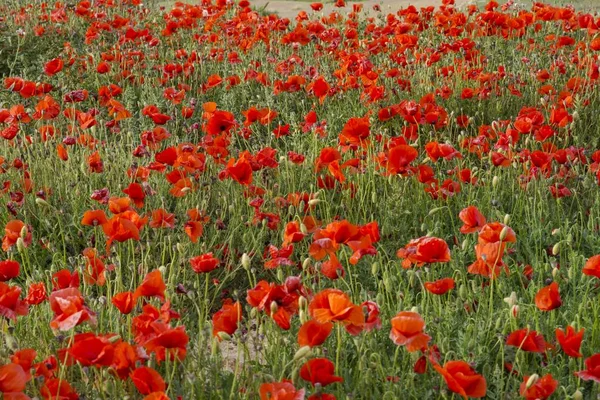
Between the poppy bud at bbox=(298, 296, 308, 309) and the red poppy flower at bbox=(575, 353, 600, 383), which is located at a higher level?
the poppy bud at bbox=(298, 296, 308, 309)

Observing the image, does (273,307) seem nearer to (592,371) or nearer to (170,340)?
(170,340)

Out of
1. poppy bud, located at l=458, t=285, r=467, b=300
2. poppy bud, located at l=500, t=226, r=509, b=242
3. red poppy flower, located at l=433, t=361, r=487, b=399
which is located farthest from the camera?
poppy bud, located at l=458, t=285, r=467, b=300

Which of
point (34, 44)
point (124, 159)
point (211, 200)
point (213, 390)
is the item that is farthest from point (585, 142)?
point (34, 44)

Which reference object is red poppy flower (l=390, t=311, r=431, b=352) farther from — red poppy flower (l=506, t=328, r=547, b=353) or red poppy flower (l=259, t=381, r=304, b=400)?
red poppy flower (l=506, t=328, r=547, b=353)

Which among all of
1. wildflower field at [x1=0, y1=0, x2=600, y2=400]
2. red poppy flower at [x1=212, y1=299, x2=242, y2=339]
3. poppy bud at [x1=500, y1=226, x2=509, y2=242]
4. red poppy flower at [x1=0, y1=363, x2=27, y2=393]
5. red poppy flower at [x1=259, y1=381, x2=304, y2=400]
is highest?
poppy bud at [x1=500, y1=226, x2=509, y2=242]

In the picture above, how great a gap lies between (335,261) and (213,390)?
499 millimetres

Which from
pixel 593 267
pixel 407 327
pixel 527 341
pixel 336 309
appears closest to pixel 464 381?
pixel 407 327

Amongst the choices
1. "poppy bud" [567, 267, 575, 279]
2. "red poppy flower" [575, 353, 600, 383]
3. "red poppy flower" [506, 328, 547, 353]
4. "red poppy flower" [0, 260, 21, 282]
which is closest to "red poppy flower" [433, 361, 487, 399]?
"red poppy flower" [575, 353, 600, 383]

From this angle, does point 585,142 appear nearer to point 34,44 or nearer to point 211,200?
point 211,200

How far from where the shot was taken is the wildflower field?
191 cm

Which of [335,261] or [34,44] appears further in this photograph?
[34,44]

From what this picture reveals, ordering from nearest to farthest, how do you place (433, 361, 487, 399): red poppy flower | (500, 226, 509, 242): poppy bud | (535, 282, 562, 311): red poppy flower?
(433, 361, 487, 399): red poppy flower < (535, 282, 562, 311): red poppy flower < (500, 226, 509, 242): poppy bud

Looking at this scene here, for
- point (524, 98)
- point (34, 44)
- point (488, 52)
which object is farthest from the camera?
point (34, 44)

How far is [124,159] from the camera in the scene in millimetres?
3791
